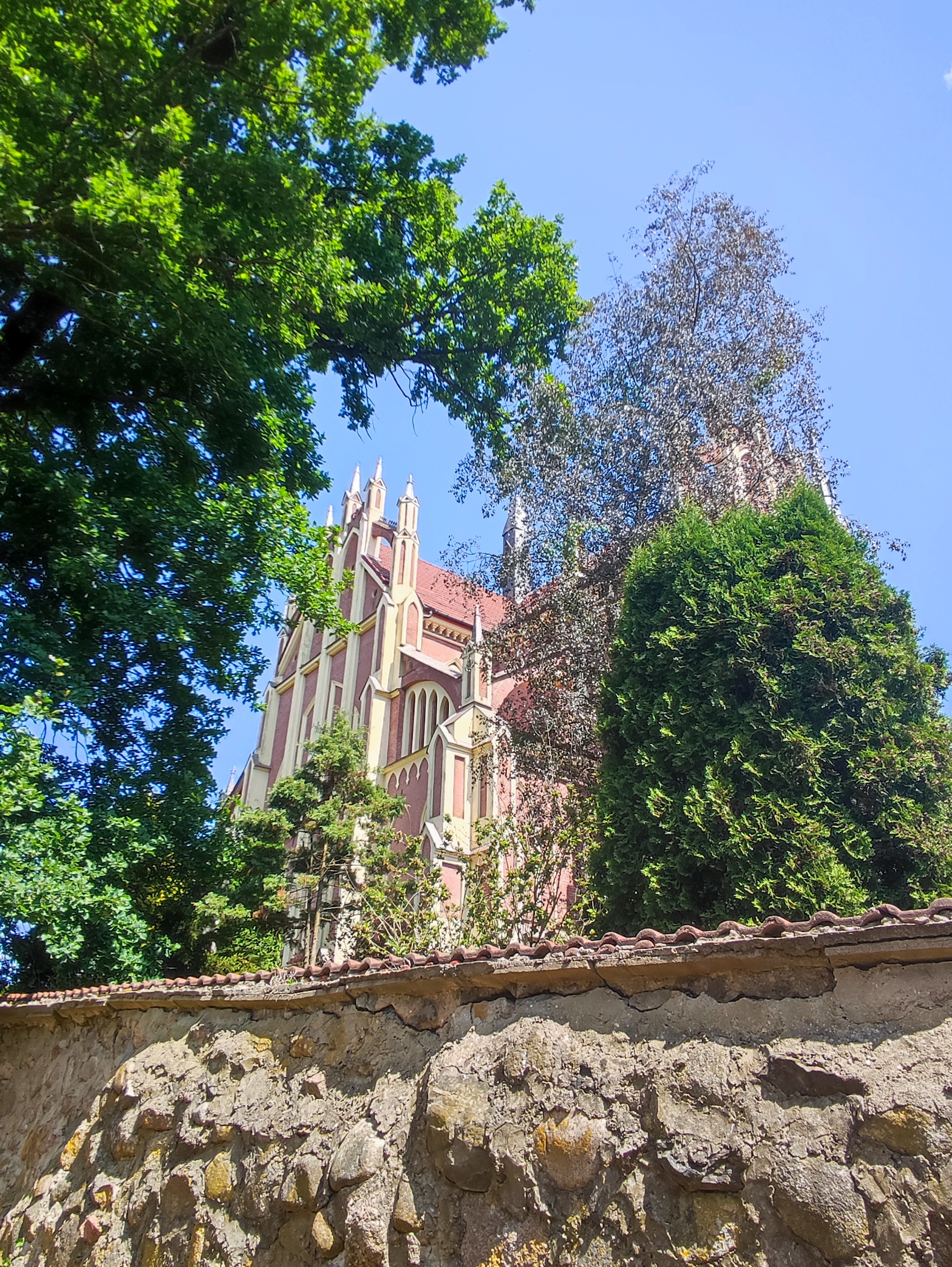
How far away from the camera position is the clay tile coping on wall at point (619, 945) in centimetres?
252

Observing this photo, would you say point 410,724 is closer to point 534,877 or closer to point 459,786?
point 459,786

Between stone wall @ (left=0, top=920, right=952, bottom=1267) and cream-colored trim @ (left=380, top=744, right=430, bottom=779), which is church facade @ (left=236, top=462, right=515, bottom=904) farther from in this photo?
stone wall @ (left=0, top=920, right=952, bottom=1267)

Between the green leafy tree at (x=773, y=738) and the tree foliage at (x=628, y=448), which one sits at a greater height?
the tree foliage at (x=628, y=448)

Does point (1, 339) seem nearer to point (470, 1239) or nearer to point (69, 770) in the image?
→ point (69, 770)

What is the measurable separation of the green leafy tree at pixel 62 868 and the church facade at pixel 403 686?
23.0 feet

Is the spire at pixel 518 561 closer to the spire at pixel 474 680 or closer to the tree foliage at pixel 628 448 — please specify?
the tree foliage at pixel 628 448

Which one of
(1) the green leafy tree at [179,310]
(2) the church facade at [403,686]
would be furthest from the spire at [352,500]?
(1) the green leafy tree at [179,310]

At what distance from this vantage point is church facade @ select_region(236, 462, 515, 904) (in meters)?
19.8

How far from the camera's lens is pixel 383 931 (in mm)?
10141

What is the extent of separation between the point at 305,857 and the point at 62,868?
9018 mm

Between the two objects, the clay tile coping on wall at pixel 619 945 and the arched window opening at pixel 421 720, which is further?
the arched window opening at pixel 421 720

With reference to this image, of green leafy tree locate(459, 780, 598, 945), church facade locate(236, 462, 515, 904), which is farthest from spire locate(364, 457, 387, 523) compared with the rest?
green leafy tree locate(459, 780, 598, 945)

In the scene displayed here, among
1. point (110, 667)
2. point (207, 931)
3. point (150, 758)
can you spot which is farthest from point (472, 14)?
point (207, 931)

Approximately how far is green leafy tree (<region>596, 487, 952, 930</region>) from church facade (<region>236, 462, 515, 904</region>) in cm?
521
